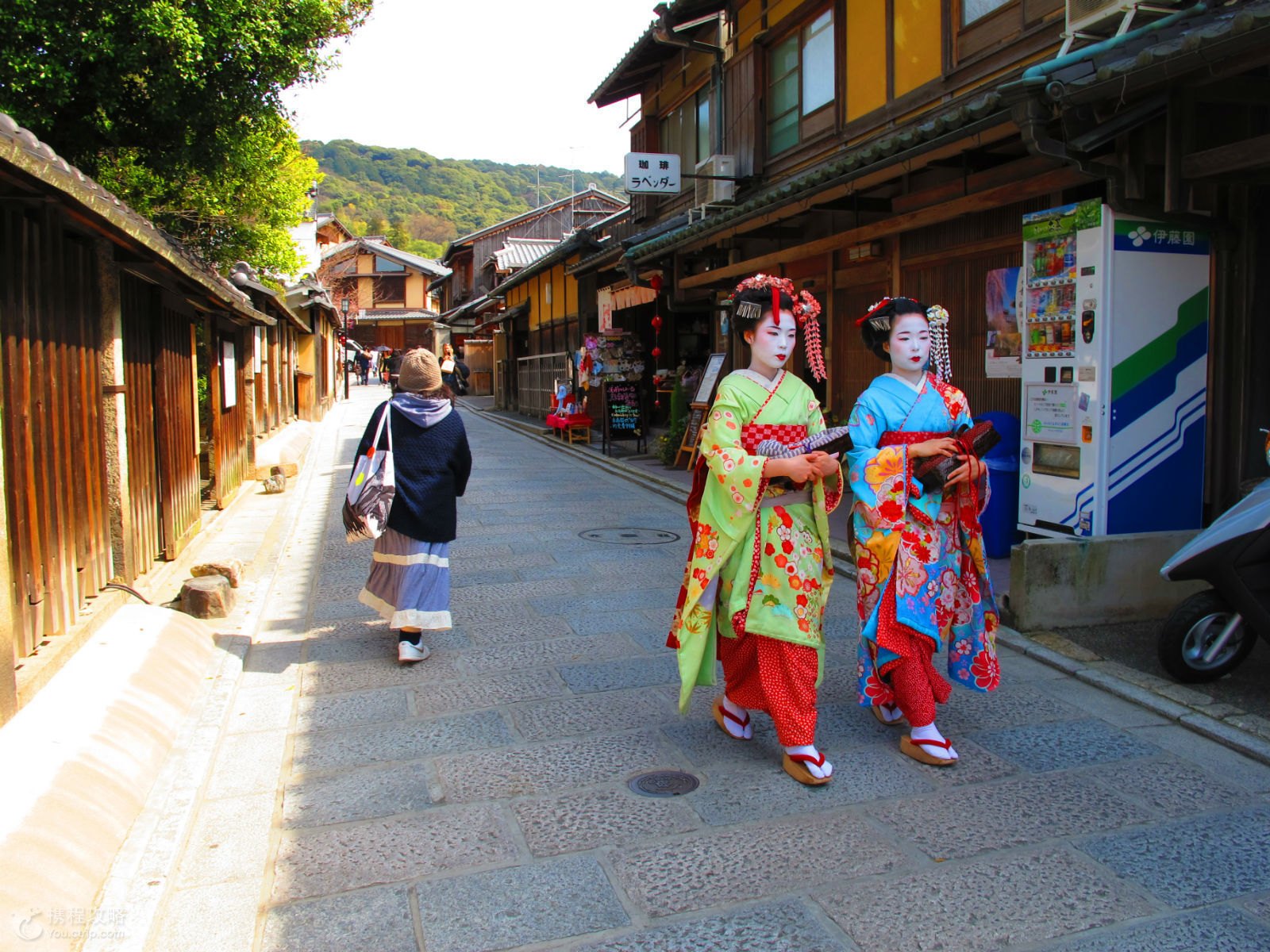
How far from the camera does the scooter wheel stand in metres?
5.00

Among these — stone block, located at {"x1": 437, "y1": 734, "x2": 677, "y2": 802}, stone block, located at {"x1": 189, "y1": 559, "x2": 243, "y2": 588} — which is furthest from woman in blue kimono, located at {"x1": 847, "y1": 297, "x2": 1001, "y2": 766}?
stone block, located at {"x1": 189, "y1": 559, "x2": 243, "y2": 588}

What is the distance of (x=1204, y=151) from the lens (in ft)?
18.5

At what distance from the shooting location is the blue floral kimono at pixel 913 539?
418cm

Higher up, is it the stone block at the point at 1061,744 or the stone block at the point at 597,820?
the stone block at the point at 1061,744

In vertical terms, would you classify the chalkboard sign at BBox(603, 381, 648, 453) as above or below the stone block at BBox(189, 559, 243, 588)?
above

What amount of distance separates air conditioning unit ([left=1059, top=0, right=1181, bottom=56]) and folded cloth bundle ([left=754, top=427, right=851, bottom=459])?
387cm

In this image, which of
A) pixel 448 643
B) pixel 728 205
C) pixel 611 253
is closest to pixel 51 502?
pixel 448 643

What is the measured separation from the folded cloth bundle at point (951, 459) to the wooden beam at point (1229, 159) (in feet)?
8.20

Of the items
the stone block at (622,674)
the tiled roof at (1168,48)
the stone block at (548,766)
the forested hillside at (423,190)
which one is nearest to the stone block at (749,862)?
the stone block at (548,766)

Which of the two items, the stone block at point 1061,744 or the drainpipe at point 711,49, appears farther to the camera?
the drainpipe at point 711,49

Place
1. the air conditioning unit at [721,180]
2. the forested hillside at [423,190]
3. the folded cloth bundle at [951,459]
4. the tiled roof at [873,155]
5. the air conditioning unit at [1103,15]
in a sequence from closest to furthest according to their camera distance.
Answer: the folded cloth bundle at [951,459], the air conditioning unit at [1103,15], the tiled roof at [873,155], the air conditioning unit at [721,180], the forested hillside at [423,190]

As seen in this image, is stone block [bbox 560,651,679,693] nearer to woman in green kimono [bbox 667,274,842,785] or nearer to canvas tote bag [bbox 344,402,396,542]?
woman in green kimono [bbox 667,274,842,785]

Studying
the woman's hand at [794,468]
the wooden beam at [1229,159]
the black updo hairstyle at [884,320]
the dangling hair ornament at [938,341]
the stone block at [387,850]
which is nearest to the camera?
the stone block at [387,850]

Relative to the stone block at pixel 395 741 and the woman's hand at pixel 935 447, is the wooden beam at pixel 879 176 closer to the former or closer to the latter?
the woman's hand at pixel 935 447
